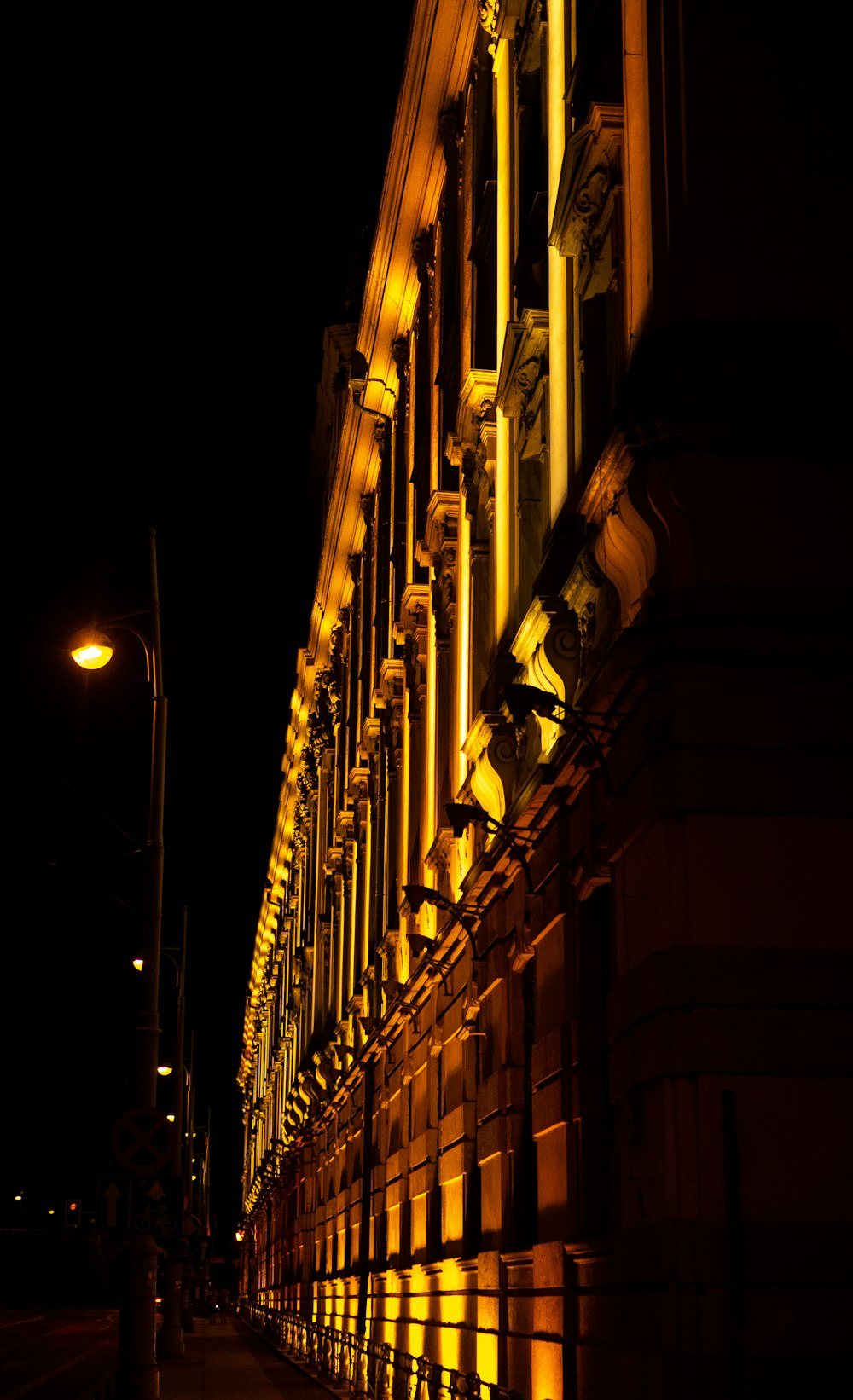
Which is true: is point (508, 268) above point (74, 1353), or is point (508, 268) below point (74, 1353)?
above

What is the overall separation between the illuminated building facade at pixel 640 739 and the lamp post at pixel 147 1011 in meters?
3.03

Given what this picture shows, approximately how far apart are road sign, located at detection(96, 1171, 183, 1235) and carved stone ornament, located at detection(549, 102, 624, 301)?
9421mm

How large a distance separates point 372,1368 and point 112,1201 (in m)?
9.10

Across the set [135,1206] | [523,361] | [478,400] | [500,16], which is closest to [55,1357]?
[135,1206]

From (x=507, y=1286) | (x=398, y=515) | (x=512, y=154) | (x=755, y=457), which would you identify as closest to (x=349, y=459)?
(x=398, y=515)

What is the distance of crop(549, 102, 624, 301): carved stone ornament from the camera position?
15.2 metres

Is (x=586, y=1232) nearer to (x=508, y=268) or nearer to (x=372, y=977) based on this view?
(x=508, y=268)

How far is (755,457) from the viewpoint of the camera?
504 inches

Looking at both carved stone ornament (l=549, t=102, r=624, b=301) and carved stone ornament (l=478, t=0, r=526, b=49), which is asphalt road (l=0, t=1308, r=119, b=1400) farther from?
carved stone ornament (l=478, t=0, r=526, b=49)

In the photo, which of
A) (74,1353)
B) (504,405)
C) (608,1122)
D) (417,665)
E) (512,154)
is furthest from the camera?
(74,1353)

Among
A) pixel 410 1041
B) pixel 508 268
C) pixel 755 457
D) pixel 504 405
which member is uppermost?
pixel 508 268

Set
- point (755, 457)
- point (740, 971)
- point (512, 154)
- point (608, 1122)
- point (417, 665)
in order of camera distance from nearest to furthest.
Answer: point (740, 971) → point (755, 457) → point (608, 1122) → point (512, 154) → point (417, 665)

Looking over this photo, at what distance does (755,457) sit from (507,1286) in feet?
28.5

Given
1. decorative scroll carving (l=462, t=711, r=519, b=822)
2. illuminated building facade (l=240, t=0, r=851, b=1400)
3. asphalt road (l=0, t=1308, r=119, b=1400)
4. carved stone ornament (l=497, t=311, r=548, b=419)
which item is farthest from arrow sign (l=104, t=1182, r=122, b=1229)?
asphalt road (l=0, t=1308, r=119, b=1400)
